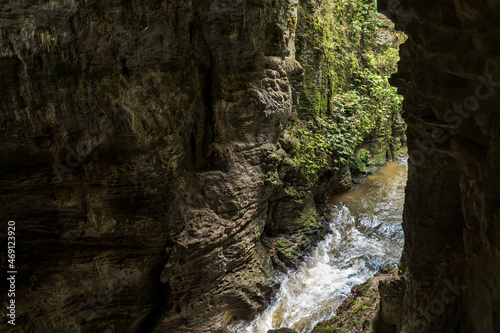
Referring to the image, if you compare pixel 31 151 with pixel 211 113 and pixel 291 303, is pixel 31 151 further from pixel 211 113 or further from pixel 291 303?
pixel 291 303

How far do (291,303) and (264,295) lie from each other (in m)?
0.62

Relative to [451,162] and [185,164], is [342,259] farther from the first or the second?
[451,162]

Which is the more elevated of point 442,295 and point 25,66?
point 25,66

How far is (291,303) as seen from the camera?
266 inches

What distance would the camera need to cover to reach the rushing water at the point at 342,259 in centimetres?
648

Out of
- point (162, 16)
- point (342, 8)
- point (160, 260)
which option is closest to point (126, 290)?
point (160, 260)

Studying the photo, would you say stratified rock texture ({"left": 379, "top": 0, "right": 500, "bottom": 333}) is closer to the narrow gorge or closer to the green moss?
the narrow gorge

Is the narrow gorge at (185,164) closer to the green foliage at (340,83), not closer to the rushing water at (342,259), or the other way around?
the rushing water at (342,259)

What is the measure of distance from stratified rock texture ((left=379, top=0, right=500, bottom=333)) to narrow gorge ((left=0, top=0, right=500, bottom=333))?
2cm

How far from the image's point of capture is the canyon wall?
4426 millimetres

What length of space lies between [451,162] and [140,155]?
4.15 m

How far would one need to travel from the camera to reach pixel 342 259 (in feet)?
26.2

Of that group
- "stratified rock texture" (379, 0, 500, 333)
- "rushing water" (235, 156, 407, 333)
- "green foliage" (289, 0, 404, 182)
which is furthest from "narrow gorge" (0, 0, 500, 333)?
"green foliage" (289, 0, 404, 182)

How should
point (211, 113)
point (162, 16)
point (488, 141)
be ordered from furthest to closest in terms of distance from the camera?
point (211, 113) < point (162, 16) < point (488, 141)
